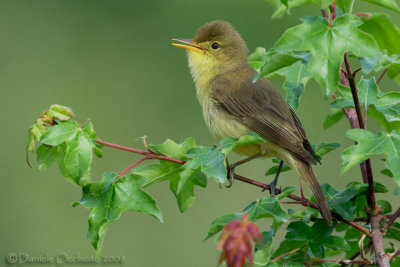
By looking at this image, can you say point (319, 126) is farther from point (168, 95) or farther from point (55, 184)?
point (55, 184)

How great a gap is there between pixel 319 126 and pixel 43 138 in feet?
15.2

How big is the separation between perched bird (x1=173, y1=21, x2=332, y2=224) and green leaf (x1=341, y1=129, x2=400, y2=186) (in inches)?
15.2

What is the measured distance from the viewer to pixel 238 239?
178 cm

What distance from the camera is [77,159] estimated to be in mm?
2711

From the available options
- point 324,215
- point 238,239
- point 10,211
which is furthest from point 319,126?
point 238,239

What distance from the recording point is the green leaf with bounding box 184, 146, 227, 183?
2525mm

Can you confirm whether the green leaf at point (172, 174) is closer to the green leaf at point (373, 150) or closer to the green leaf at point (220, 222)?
the green leaf at point (220, 222)

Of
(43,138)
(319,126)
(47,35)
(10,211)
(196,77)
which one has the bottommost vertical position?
(10,211)

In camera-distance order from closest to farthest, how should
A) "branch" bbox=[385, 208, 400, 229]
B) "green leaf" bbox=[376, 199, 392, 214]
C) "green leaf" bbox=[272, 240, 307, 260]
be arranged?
"branch" bbox=[385, 208, 400, 229]
"green leaf" bbox=[272, 240, 307, 260]
"green leaf" bbox=[376, 199, 392, 214]

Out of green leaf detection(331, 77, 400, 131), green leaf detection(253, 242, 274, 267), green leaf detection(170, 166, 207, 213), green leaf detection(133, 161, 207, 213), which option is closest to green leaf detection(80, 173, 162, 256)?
green leaf detection(133, 161, 207, 213)

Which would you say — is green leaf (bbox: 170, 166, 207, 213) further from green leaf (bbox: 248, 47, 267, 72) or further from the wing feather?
green leaf (bbox: 248, 47, 267, 72)

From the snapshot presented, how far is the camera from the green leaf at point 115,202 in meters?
2.73

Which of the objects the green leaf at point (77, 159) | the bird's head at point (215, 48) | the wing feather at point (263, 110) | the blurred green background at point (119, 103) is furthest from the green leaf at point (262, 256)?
the blurred green background at point (119, 103)

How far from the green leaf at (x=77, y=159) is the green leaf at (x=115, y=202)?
0.12 meters
